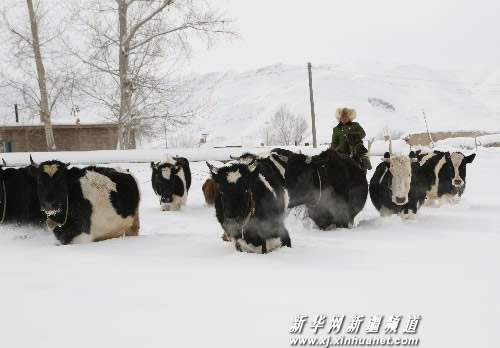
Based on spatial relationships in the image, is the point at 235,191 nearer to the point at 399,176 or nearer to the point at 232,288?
the point at 232,288

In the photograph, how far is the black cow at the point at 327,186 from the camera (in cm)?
708

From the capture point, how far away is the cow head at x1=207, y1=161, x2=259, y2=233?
507cm

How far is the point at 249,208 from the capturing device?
204 inches

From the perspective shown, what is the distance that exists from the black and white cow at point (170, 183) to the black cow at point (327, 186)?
4.46m

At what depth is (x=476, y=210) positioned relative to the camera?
938 cm

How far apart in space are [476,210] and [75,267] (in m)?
7.76

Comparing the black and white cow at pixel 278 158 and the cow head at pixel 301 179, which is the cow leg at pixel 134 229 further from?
the cow head at pixel 301 179

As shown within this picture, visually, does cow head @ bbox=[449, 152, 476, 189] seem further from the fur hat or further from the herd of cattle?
the fur hat

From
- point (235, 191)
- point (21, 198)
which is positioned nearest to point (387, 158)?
point (235, 191)

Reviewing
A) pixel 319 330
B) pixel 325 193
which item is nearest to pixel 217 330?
pixel 319 330

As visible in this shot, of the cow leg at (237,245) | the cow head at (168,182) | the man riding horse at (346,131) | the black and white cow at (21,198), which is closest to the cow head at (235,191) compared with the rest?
the cow leg at (237,245)

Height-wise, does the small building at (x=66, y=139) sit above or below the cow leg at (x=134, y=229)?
above

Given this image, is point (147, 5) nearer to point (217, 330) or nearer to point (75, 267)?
point (75, 267)

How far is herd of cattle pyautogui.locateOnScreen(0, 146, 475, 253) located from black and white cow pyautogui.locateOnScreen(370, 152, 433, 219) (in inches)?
0.6
